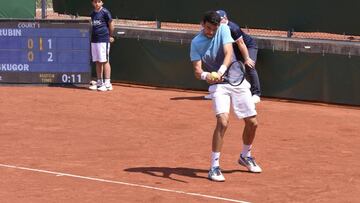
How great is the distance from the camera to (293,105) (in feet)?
47.6

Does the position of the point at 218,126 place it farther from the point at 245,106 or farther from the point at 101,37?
the point at 101,37

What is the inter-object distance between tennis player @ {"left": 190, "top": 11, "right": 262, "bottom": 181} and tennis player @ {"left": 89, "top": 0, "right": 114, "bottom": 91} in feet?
23.9

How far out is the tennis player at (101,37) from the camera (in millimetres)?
15617

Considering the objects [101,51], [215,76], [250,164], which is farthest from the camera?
[101,51]

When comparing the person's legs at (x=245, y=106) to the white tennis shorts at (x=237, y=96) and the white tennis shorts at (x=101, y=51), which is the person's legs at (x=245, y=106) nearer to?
the white tennis shorts at (x=237, y=96)

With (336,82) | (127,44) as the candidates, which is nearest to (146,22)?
(127,44)

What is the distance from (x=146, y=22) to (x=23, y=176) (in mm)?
10143

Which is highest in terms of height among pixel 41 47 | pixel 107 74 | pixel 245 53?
pixel 245 53

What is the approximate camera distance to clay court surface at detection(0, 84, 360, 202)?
7.96 m

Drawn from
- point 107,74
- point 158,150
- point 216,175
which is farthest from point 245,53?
point 107,74

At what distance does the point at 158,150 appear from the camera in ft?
33.6
